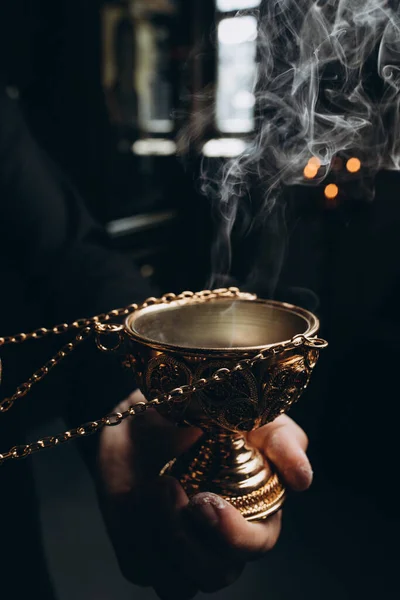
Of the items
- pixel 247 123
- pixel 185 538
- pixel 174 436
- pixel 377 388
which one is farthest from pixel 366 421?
pixel 247 123

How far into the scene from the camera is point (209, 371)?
70 centimetres

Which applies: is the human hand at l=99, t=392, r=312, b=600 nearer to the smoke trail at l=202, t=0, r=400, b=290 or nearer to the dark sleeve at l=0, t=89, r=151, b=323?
the smoke trail at l=202, t=0, r=400, b=290

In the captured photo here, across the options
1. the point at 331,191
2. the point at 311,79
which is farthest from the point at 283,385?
the point at 331,191

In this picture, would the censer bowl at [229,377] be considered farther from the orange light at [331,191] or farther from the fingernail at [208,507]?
the orange light at [331,191]

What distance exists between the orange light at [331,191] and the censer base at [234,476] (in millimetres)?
1336

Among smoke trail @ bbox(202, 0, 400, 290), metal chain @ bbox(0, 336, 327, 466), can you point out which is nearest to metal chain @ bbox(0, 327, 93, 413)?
metal chain @ bbox(0, 336, 327, 466)

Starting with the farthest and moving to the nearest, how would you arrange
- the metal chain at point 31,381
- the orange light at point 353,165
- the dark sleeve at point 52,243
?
the orange light at point 353,165
the dark sleeve at point 52,243
the metal chain at point 31,381

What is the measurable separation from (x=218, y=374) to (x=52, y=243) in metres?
1.05

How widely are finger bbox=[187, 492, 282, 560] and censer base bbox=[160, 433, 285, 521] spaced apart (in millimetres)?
50

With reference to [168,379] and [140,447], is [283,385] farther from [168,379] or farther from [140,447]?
[140,447]

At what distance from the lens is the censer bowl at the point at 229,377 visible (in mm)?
711

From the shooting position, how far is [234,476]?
0.83m

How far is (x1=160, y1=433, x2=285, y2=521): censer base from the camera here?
81 cm

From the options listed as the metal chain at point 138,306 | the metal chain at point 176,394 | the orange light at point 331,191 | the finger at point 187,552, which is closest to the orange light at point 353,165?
the orange light at point 331,191
